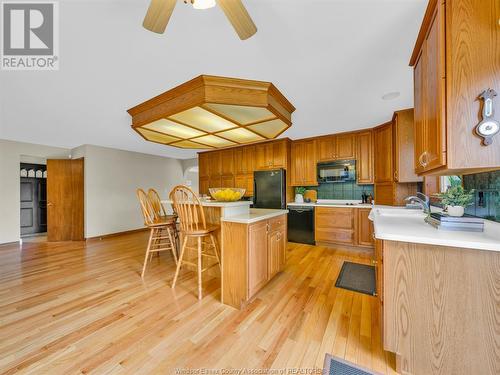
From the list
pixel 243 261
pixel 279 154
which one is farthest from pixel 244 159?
pixel 243 261

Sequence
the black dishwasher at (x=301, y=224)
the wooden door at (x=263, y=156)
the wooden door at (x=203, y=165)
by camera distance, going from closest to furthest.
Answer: the black dishwasher at (x=301, y=224) < the wooden door at (x=263, y=156) < the wooden door at (x=203, y=165)

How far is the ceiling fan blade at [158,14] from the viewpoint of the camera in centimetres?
99

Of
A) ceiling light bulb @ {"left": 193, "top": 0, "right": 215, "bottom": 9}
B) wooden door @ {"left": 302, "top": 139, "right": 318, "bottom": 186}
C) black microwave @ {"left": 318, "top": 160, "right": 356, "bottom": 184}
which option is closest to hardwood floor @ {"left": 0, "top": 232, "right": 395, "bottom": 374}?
black microwave @ {"left": 318, "top": 160, "right": 356, "bottom": 184}

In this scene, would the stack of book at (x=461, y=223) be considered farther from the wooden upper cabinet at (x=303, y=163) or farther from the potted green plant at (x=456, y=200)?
the wooden upper cabinet at (x=303, y=163)

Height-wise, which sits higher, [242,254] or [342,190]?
[342,190]

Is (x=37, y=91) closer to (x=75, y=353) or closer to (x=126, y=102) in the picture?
(x=126, y=102)

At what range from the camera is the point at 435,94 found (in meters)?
1.11

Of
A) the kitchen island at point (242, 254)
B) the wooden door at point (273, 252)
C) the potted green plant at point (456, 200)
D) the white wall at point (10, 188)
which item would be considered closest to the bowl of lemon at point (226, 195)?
the kitchen island at point (242, 254)

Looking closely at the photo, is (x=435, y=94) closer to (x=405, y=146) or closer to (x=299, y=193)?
(x=405, y=146)

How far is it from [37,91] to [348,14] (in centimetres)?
315

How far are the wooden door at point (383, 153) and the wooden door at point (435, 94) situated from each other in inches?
85.1

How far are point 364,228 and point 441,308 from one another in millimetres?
2557

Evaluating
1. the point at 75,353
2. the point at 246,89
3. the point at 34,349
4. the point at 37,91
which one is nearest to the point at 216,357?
the point at 75,353

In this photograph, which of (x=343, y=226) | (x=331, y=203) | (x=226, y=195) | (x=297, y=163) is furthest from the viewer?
(x=297, y=163)
